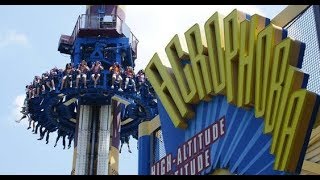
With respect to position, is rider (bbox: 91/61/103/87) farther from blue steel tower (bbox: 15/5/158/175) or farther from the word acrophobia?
the word acrophobia

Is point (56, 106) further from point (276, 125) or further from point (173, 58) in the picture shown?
point (276, 125)

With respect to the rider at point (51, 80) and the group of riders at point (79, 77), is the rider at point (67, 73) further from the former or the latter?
the rider at point (51, 80)

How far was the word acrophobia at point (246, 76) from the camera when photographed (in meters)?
13.2

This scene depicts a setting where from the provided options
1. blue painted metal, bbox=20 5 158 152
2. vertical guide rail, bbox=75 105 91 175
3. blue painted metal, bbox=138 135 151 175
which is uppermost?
blue painted metal, bbox=20 5 158 152

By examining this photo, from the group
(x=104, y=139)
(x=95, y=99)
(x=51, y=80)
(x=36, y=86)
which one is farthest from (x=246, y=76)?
(x=95, y=99)

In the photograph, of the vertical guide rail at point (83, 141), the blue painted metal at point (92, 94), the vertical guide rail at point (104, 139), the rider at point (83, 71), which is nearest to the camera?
the rider at point (83, 71)

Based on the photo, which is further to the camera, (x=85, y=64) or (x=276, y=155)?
(x=85, y=64)

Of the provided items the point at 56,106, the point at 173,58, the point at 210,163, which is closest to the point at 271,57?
the point at 210,163

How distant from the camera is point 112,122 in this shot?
45.8 m

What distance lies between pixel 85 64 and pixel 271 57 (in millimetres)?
28508

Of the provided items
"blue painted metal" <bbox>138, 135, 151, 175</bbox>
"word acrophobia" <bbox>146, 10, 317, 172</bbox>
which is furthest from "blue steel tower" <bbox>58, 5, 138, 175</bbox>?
"word acrophobia" <bbox>146, 10, 317, 172</bbox>

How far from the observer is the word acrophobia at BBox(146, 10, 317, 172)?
13234 mm

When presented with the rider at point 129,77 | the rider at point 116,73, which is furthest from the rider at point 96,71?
the rider at point 129,77

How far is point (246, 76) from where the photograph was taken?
14891 millimetres
